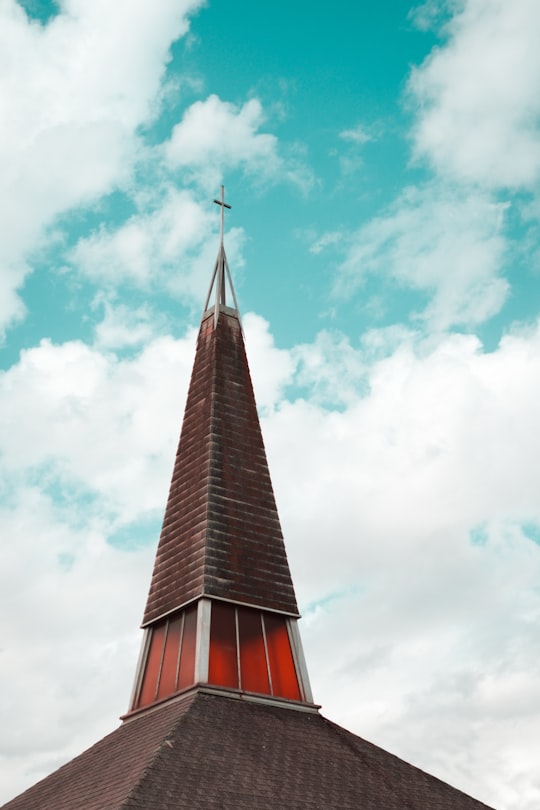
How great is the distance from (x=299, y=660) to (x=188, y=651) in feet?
→ 10.4

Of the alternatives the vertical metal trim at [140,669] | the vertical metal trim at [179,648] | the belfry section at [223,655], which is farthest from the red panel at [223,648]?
the vertical metal trim at [140,669]

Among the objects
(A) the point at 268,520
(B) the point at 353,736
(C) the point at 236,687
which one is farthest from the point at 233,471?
(B) the point at 353,736

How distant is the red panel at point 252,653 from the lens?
2059cm

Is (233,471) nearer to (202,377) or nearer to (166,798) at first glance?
(202,377)

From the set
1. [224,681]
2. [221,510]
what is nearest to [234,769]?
[224,681]

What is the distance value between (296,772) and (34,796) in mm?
6562

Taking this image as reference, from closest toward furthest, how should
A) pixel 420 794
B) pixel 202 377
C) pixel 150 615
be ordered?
1. pixel 420 794
2. pixel 150 615
3. pixel 202 377

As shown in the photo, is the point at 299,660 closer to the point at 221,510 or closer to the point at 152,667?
the point at 152,667

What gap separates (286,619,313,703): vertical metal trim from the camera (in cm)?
2158

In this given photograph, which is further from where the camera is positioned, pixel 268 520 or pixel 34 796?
pixel 268 520

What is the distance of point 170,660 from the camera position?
21234 mm

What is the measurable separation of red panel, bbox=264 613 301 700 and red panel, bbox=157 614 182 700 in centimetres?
232

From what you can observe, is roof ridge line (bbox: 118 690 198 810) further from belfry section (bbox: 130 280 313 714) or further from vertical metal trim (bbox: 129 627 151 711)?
vertical metal trim (bbox: 129 627 151 711)

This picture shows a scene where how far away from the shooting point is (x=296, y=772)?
17.2 m
